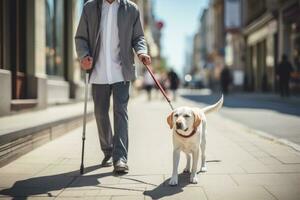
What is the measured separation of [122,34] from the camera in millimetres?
5383

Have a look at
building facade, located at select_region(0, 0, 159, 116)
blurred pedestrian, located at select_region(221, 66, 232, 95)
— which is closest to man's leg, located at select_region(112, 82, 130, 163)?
building facade, located at select_region(0, 0, 159, 116)

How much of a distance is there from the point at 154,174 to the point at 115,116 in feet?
2.45

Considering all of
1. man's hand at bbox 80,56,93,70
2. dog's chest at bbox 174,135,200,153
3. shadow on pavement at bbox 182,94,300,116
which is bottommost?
dog's chest at bbox 174,135,200,153

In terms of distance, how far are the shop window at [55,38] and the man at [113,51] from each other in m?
8.31

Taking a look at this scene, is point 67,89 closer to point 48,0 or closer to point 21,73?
point 48,0

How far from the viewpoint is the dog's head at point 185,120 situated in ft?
14.5

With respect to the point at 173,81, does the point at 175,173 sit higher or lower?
lower

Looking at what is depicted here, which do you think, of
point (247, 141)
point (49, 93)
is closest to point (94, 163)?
point (247, 141)

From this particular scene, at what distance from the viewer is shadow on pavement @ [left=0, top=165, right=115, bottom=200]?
439 centimetres

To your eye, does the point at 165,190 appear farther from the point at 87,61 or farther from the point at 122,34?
the point at 122,34

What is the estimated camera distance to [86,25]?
5.50 metres

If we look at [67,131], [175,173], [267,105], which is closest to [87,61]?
[175,173]

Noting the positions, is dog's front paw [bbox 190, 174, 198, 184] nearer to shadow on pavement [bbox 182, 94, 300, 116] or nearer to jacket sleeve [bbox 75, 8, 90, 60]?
jacket sleeve [bbox 75, 8, 90, 60]

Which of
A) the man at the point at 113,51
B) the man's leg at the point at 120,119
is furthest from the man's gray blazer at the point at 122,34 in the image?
the man's leg at the point at 120,119
